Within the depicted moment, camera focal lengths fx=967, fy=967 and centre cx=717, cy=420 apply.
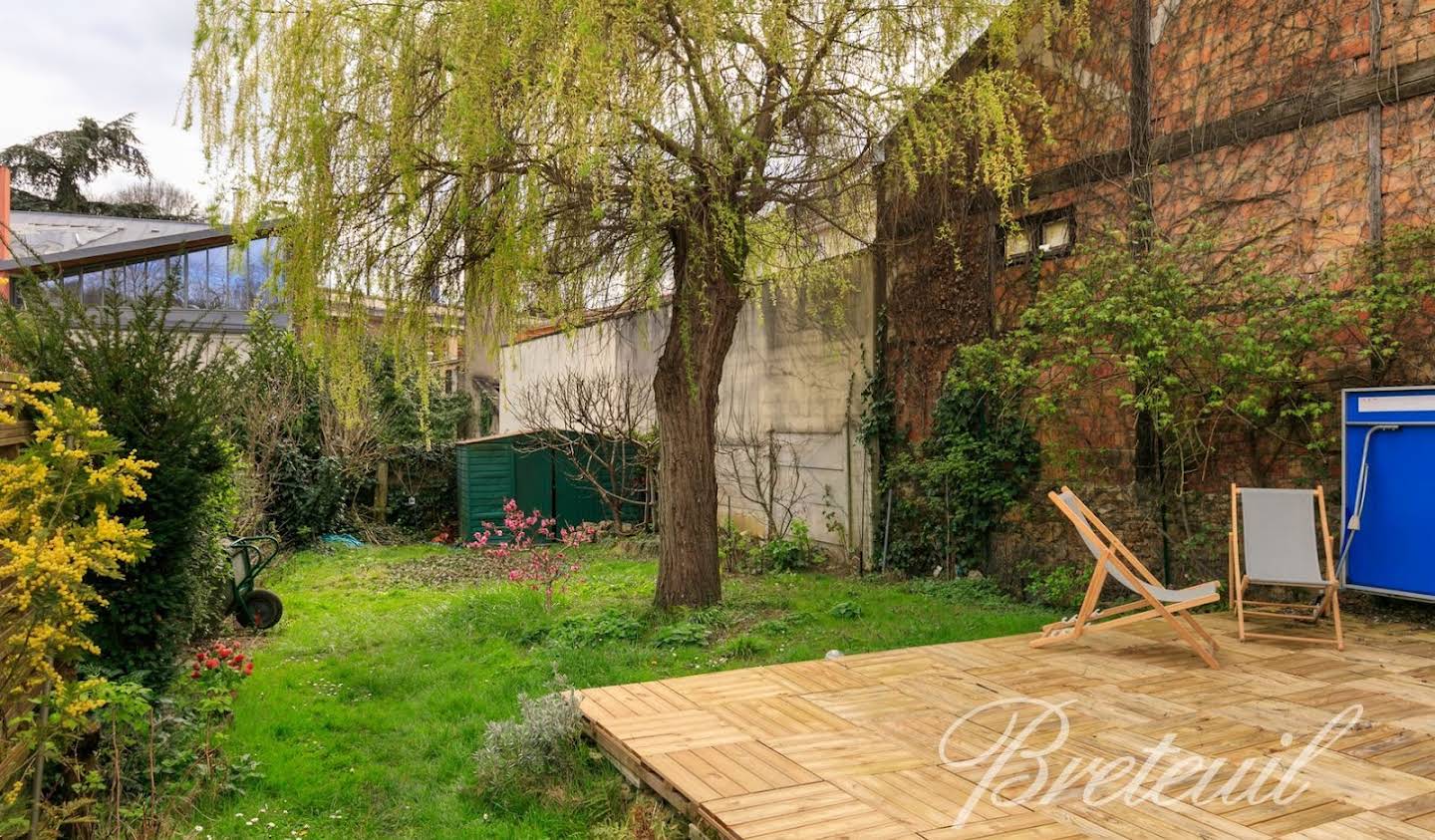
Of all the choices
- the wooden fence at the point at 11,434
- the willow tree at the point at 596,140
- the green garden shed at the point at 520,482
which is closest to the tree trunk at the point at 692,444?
the willow tree at the point at 596,140

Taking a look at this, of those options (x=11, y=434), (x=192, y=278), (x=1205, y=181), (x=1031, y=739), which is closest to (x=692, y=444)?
(x=1031, y=739)

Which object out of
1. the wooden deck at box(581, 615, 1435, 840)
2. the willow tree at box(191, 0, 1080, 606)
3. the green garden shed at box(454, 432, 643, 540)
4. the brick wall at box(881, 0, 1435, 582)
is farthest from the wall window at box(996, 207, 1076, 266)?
the green garden shed at box(454, 432, 643, 540)

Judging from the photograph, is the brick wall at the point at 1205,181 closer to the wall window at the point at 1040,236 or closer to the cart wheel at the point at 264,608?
the wall window at the point at 1040,236

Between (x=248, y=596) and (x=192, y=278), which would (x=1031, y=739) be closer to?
(x=248, y=596)

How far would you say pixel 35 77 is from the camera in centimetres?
2212

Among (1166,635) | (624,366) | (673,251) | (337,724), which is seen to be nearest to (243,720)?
(337,724)

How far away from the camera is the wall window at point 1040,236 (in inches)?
331

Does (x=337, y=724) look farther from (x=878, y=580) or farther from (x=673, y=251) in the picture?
(x=878, y=580)

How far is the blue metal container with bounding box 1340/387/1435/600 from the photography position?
580 centimetres

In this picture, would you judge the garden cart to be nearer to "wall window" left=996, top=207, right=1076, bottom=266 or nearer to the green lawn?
the green lawn

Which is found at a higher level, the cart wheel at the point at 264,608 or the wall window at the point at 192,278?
the wall window at the point at 192,278

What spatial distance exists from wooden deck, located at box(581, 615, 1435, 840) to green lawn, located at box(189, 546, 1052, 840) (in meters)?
0.59

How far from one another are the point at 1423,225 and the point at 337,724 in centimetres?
721

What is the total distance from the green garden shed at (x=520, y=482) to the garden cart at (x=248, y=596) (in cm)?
582
